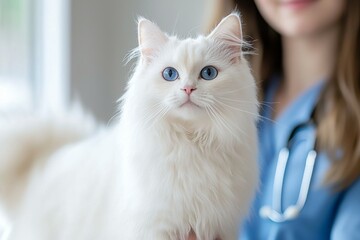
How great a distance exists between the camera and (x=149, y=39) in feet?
2.04

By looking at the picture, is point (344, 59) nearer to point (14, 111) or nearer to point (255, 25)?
point (255, 25)

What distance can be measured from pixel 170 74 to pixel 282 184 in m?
0.57

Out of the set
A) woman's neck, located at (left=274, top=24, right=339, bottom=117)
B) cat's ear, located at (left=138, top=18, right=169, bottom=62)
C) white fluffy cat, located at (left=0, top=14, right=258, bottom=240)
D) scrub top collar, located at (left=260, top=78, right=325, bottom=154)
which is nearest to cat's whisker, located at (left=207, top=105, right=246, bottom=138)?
white fluffy cat, located at (left=0, top=14, right=258, bottom=240)

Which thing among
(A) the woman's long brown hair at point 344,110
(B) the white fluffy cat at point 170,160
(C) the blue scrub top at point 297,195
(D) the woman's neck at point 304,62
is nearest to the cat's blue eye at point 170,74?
(B) the white fluffy cat at point 170,160

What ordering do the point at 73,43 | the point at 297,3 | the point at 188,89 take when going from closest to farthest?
the point at 188,89, the point at 297,3, the point at 73,43

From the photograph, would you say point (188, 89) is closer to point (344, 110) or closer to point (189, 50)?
point (189, 50)

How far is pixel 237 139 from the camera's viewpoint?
624mm

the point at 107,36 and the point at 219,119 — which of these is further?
the point at 107,36

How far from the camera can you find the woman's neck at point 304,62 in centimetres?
119

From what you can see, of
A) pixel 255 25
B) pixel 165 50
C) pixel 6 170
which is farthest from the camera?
pixel 255 25

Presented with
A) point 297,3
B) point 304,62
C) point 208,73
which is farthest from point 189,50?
point 304,62

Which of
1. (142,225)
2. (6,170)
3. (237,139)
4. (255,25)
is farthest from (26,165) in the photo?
(255,25)

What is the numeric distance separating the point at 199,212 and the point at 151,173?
0.08 m

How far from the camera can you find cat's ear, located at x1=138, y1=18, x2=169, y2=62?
0.61 meters
